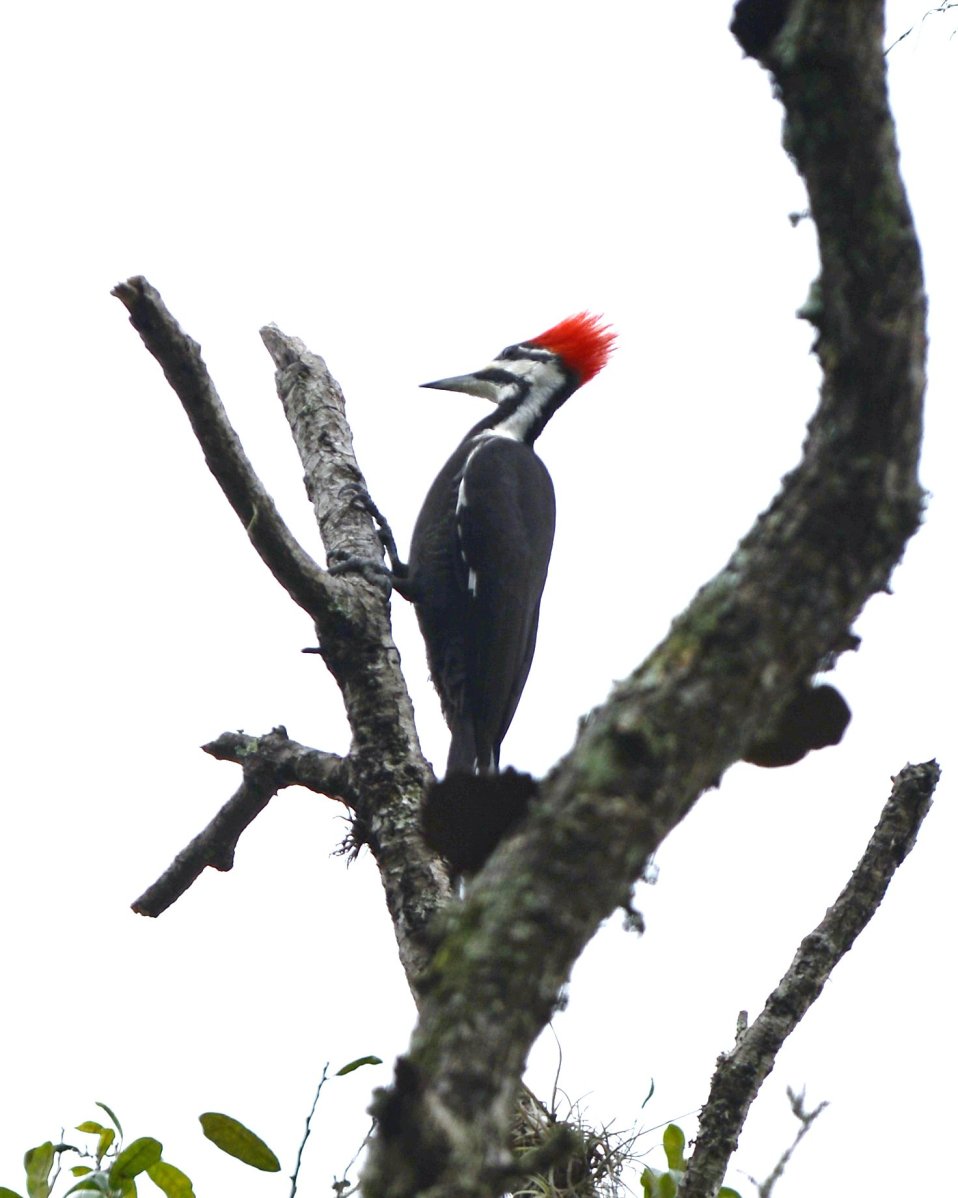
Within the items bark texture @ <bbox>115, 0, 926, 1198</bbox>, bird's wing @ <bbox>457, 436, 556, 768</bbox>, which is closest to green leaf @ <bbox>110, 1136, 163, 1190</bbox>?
bark texture @ <bbox>115, 0, 926, 1198</bbox>

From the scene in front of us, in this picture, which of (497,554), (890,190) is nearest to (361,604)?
(497,554)

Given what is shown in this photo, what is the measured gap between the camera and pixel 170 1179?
206 cm

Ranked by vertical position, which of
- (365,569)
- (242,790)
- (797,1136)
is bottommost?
(797,1136)

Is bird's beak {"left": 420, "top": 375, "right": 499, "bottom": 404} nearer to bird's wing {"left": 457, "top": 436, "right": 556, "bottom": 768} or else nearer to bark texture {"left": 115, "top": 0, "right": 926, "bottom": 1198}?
bird's wing {"left": 457, "top": 436, "right": 556, "bottom": 768}

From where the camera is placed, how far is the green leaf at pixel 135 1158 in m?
2.03

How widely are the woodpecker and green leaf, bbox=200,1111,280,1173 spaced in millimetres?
1972

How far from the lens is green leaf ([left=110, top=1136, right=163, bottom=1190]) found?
6.67 ft

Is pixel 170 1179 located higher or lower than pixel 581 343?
lower

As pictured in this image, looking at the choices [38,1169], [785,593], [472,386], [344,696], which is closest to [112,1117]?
[38,1169]

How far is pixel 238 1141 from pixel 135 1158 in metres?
0.16

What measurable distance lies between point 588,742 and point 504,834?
0.20 metres

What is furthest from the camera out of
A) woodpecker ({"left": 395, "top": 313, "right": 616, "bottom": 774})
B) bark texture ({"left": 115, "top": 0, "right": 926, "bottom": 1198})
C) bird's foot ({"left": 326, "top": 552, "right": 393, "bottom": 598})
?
woodpecker ({"left": 395, "top": 313, "right": 616, "bottom": 774})

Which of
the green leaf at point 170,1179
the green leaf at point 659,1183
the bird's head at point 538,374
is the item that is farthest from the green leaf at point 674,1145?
the bird's head at point 538,374

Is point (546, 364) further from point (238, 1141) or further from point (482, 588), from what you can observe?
point (238, 1141)
